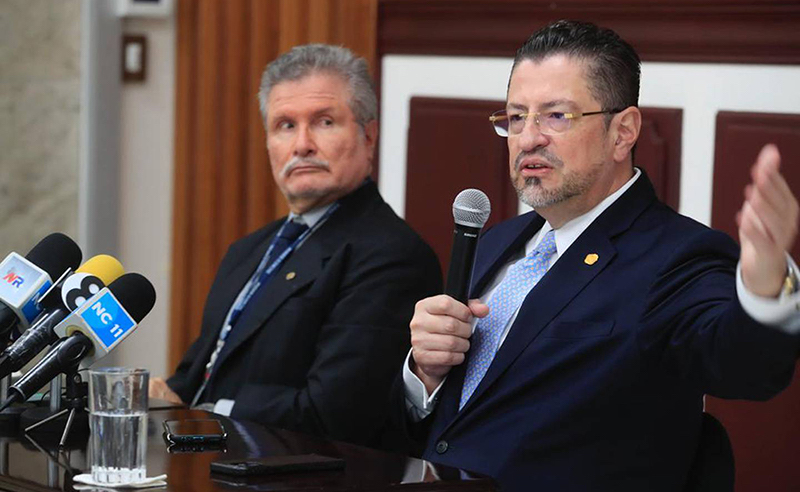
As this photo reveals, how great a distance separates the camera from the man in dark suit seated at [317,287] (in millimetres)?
2990

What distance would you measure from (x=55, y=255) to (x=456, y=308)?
2.63 feet

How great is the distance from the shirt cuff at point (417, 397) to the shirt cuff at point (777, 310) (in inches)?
30.8

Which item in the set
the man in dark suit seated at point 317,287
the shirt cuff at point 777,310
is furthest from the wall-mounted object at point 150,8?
the shirt cuff at point 777,310

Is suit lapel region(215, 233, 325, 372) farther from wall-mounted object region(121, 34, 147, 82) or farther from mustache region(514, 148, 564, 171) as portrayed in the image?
wall-mounted object region(121, 34, 147, 82)

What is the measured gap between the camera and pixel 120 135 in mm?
5109

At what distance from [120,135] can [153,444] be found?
2.96m

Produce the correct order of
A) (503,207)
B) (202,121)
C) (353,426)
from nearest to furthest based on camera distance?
(353,426)
(503,207)
(202,121)

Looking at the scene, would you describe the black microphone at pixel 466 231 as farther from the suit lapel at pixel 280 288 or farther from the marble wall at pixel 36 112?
the marble wall at pixel 36 112

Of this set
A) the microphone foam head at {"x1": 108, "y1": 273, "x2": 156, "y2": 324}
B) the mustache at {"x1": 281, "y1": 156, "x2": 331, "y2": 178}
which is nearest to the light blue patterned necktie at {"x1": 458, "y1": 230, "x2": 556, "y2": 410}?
the microphone foam head at {"x1": 108, "y1": 273, "x2": 156, "y2": 324}

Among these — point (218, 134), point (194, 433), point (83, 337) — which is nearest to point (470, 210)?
point (194, 433)

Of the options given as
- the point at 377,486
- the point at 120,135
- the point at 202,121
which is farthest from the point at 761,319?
the point at 120,135

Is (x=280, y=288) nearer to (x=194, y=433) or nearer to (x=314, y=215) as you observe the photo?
(x=314, y=215)

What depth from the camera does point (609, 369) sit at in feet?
7.73

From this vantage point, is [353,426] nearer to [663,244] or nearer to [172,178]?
[663,244]
